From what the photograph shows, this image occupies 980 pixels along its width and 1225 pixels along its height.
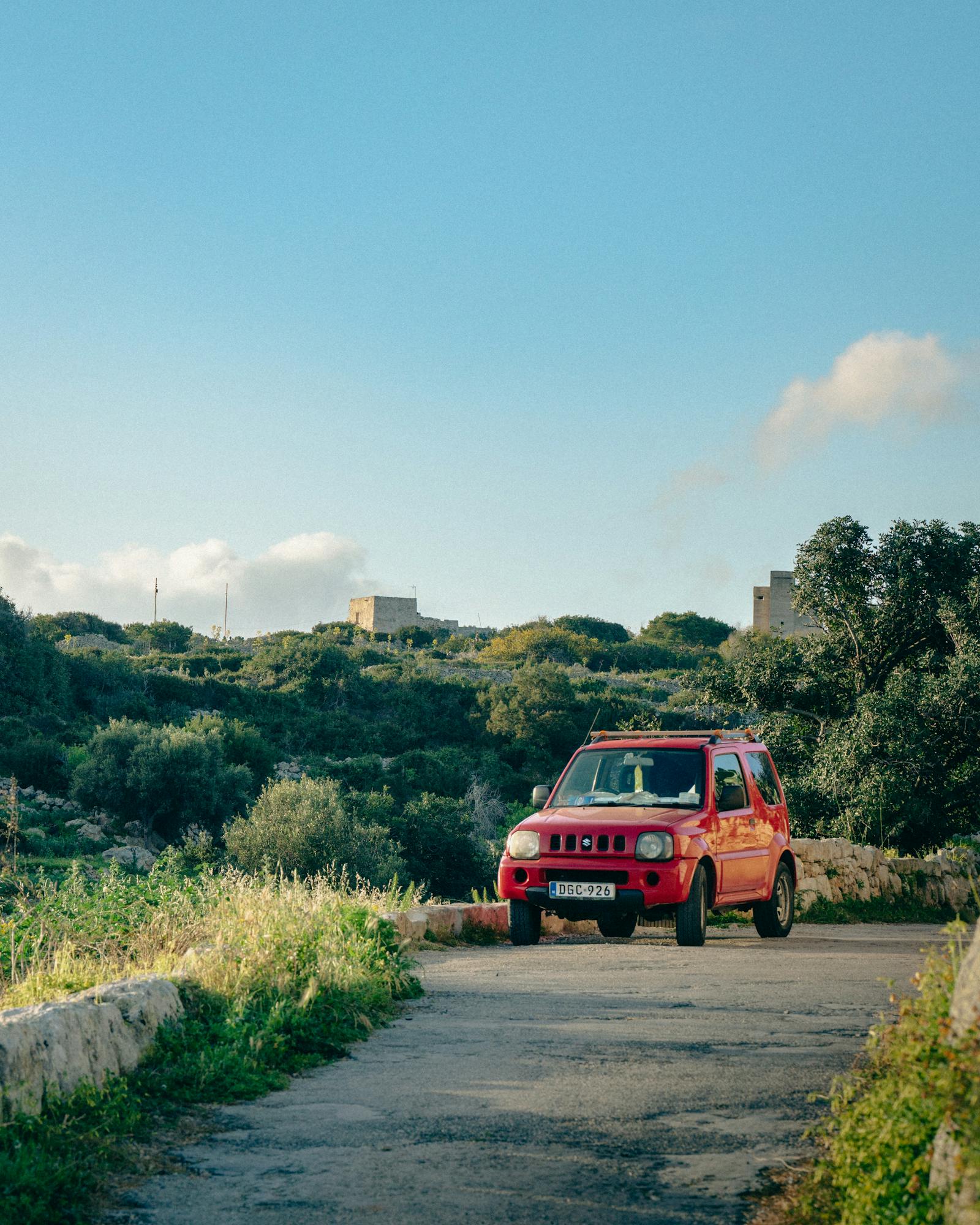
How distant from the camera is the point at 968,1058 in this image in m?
3.62

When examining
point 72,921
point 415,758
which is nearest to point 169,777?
point 415,758

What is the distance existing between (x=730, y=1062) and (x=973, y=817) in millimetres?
16408

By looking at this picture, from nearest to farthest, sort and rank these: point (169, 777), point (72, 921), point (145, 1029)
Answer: point (145, 1029) < point (72, 921) < point (169, 777)

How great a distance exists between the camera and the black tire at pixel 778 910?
42.3 ft

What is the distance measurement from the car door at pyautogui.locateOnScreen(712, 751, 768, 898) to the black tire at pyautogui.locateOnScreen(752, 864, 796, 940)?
0.44 meters

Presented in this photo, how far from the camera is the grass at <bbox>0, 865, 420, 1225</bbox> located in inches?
183

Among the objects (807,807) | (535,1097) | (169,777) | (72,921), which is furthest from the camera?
(169,777)

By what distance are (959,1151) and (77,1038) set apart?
3636 millimetres

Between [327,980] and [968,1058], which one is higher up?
[968,1058]

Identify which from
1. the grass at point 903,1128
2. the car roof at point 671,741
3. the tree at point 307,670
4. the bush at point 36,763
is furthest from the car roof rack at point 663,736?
the tree at point 307,670

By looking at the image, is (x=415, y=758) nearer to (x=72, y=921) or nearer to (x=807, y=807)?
(x=807, y=807)

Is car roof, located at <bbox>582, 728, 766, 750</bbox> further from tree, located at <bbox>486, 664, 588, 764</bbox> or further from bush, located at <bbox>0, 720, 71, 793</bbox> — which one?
tree, located at <bbox>486, 664, 588, 764</bbox>

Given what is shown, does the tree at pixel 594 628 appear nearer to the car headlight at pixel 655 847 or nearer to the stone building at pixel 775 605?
the stone building at pixel 775 605

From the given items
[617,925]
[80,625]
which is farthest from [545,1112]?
[80,625]
